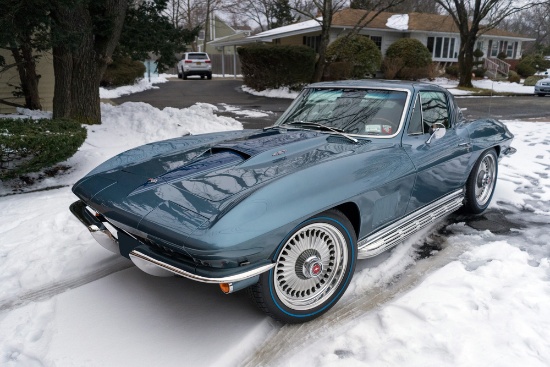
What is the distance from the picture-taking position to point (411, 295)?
3016 millimetres

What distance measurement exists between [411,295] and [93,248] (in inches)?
105

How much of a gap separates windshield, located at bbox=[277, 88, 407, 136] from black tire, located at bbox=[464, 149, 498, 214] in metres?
1.38

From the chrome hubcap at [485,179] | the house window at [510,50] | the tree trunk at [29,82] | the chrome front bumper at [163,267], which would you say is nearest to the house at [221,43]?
the tree trunk at [29,82]

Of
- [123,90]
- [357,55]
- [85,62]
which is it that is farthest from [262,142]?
[357,55]

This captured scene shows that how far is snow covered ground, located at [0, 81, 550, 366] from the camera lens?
2424 mm

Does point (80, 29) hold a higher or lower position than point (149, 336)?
higher

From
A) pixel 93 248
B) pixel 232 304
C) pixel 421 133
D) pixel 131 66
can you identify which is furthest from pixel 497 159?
pixel 131 66

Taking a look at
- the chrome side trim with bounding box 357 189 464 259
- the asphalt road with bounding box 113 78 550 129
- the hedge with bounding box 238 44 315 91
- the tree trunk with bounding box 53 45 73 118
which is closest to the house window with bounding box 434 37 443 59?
the asphalt road with bounding box 113 78 550 129

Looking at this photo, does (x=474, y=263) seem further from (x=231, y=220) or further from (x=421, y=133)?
(x=231, y=220)

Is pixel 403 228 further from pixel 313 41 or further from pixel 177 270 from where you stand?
pixel 313 41

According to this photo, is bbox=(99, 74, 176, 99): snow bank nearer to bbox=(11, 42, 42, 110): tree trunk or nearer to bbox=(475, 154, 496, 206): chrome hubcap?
bbox=(11, 42, 42, 110): tree trunk

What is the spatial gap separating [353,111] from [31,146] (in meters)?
3.63

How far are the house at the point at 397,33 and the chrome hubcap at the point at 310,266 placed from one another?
24253 mm

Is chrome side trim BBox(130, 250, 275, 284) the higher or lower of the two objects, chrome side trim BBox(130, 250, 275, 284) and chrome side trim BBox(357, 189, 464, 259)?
the higher
